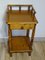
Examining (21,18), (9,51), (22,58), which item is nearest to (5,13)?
(21,18)

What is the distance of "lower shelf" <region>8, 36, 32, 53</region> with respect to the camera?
210cm

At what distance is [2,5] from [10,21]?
0.48 meters

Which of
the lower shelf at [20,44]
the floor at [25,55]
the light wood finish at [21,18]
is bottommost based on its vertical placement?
the floor at [25,55]

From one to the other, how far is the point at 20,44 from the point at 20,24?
502 millimetres

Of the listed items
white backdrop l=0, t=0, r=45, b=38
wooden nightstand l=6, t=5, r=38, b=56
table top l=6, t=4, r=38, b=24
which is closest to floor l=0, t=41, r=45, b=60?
wooden nightstand l=6, t=5, r=38, b=56

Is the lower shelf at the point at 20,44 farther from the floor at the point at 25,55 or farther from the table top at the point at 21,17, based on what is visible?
the table top at the point at 21,17

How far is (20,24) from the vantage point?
1.82 m

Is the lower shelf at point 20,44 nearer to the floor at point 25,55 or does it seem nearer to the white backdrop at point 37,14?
the floor at point 25,55

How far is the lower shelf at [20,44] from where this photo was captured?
210 cm

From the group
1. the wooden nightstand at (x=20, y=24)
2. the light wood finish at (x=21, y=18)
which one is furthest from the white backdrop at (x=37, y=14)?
the light wood finish at (x=21, y=18)

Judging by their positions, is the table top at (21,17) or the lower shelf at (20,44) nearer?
the table top at (21,17)

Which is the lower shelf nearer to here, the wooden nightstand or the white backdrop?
the wooden nightstand

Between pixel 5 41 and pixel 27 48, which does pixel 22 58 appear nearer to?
pixel 27 48

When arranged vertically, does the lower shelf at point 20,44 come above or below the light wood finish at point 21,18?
below
